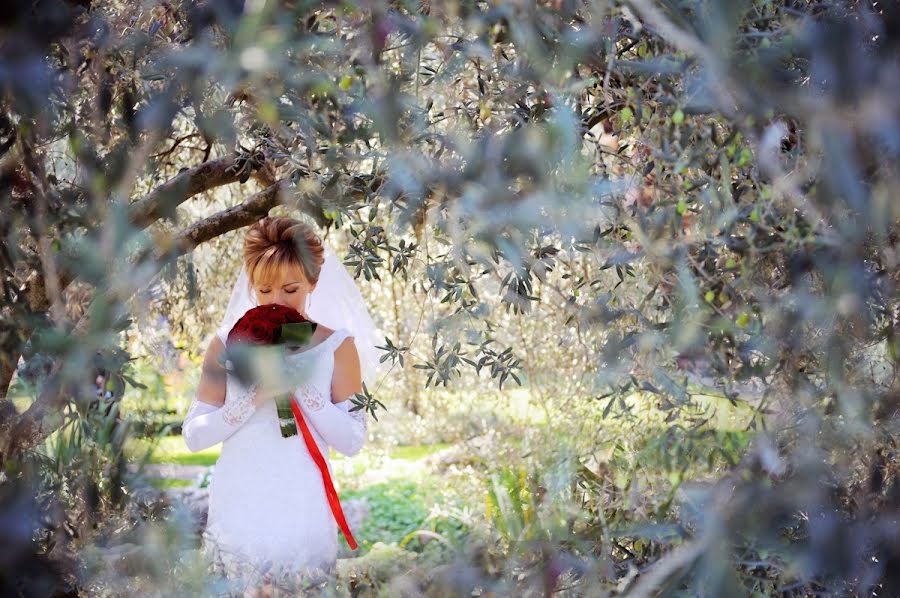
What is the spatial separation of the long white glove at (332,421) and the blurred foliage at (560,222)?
1.28 meters

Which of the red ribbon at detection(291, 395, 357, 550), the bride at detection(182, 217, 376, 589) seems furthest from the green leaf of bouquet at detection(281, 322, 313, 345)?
the red ribbon at detection(291, 395, 357, 550)

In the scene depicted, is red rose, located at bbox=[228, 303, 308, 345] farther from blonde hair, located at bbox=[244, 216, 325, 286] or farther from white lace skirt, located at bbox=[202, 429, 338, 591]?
white lace skirt, located at bbox=[202, 429, 338, 591]

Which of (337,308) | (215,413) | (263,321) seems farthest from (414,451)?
(263,321)

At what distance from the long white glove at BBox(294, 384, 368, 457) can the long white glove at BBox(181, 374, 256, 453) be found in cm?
17

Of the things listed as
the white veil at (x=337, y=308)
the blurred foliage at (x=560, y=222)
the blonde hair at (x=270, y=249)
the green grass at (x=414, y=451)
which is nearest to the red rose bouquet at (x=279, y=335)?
the blonde hair at (x=270, y=249)

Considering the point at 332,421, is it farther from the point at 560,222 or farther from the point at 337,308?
the point at 560,222

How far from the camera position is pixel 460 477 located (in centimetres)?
519

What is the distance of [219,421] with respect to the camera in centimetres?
271

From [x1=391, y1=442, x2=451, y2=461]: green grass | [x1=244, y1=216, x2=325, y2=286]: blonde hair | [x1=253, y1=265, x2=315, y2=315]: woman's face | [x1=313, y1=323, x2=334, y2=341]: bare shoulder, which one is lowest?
[x1=313, y1=323, x2=334, y2=341]: bare shoulder

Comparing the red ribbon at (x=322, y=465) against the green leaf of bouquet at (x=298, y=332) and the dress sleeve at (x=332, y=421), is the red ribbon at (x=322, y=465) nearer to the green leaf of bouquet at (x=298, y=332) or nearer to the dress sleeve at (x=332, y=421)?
the dress sleeve at (x=332, y=421)

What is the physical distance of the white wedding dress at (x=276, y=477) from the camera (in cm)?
267

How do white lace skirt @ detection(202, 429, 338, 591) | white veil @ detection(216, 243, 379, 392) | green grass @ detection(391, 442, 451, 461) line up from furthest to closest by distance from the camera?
green grass @ detection(391, 442, 451, 461), white veil @ detection(216, 243, 379, 392), white lace skirt @ detection(202, 429, 338, 591)

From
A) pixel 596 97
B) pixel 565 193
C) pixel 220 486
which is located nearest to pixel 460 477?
pixel 220 486

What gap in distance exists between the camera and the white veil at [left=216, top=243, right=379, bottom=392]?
3.26m
